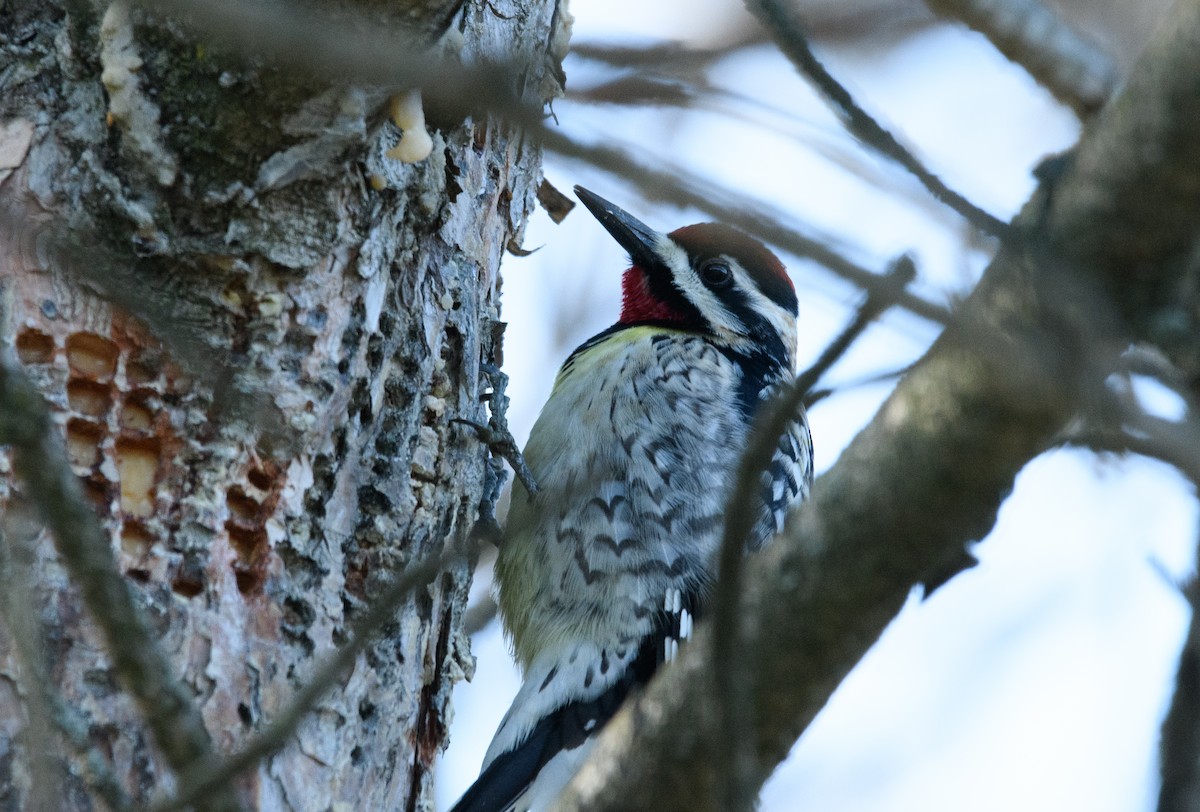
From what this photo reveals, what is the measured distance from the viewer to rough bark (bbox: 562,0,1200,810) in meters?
1.06

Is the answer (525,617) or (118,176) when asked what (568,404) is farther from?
(118,176)

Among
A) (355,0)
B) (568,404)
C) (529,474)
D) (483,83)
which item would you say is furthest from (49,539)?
(568,404)

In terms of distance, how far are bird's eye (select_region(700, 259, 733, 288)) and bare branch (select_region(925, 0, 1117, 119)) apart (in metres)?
2.49

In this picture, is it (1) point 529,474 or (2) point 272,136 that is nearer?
(2) point 272,136

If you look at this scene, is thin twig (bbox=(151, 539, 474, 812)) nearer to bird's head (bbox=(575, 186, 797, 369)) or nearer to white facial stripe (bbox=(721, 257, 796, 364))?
bird's head (bbox=(575, 186, 797, 369))

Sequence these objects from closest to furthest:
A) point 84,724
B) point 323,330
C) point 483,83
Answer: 1. point 483,83
2. point 84,724
3. point 323,330

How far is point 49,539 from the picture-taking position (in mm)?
1890

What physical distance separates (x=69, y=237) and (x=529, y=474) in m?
1.33

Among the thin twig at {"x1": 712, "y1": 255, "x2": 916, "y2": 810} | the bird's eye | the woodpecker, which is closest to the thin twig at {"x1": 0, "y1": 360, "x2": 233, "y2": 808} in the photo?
the thin twig at {"x1": 712, "y1": 255, "x2": 916, "y2": 810}

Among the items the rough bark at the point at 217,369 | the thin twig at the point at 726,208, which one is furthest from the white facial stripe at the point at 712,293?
the thin twig at the point at 726,208

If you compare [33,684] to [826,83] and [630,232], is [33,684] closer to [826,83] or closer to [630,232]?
[826,83]

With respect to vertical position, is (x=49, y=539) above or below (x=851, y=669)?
above

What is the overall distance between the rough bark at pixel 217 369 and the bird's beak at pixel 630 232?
1.39 meters

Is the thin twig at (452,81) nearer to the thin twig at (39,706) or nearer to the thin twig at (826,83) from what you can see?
the thin twig at (826,83)
